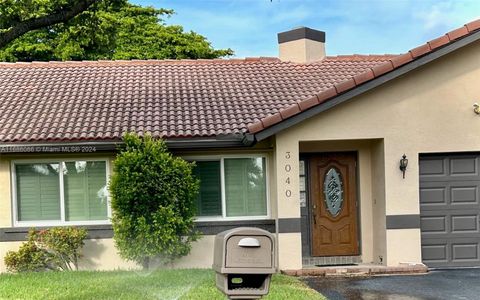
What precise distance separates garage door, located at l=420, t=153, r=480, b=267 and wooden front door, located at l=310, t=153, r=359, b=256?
160 cm

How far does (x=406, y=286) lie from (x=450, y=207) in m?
2.80

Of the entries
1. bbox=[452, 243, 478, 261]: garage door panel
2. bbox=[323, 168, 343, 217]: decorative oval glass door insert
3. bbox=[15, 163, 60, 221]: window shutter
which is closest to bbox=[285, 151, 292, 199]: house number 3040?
bbox=[323, 168, 343, 217]: decorative oval glass door insert

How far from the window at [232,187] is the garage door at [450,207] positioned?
138 inches

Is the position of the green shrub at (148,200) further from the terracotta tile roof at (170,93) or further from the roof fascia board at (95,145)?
the terracotta tile roof at (170,93)

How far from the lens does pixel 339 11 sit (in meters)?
15.1

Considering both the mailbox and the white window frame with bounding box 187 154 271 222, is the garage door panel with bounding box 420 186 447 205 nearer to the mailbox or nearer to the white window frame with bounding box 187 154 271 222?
the white window frame with bounding box 187 154 271 222

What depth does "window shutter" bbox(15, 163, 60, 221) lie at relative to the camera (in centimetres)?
1195

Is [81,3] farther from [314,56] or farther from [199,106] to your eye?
[314,56]

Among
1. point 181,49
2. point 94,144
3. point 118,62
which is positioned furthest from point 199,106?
point 181,49

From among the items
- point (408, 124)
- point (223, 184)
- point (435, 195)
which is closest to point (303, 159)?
point (223, 184)

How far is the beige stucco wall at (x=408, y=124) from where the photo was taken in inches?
448

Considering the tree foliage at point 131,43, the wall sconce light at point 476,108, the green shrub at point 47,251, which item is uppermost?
the tree foliage at point 131,43

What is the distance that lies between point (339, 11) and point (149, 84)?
5577mm

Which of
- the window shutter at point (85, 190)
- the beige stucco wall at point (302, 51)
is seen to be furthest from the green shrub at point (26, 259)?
the beige stucco wall at point (302, 51)
